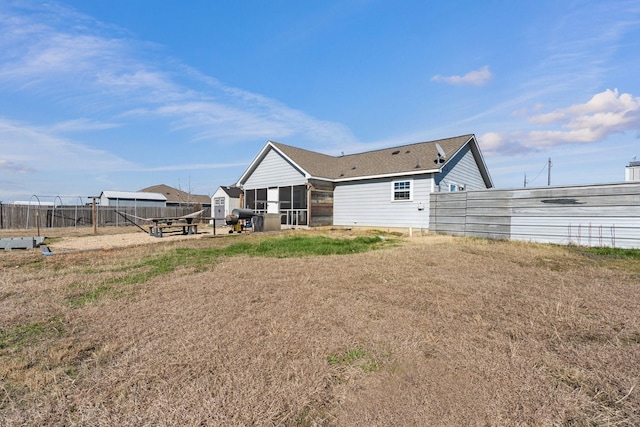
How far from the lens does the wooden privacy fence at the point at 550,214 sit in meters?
9.02

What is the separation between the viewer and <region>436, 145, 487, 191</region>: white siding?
14.9 metres

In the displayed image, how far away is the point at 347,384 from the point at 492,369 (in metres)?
1.15

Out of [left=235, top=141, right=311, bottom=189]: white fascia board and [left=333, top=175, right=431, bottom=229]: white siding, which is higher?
[left=235, top=141, right=311, bottom=189]: white fascia board


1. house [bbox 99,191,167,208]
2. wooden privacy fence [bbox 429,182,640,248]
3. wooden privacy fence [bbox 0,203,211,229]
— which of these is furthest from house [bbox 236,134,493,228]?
house [bbox 99,191,167,208]

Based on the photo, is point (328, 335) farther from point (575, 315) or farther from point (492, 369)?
point (575, 315)

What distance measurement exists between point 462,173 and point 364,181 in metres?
5.28

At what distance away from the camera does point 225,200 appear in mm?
32688

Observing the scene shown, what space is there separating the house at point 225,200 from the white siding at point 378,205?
1702 centimetres

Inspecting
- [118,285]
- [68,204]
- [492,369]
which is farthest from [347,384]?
[68,204]

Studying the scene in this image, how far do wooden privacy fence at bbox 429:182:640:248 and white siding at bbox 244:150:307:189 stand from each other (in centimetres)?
A: 835

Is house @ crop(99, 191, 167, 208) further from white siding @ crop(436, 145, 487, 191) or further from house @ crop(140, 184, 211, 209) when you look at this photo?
white siding @ crop(436, 145, 487, 191)

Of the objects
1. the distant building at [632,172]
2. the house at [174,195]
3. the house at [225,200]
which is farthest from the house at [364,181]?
the house at [174,195]

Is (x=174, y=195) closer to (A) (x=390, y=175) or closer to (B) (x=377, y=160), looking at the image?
(B) (x=377, y=160)

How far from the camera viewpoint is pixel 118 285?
4859 millimetres
